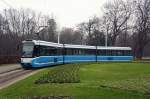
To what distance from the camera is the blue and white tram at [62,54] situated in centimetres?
3391

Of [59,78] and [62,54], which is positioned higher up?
[62,54]

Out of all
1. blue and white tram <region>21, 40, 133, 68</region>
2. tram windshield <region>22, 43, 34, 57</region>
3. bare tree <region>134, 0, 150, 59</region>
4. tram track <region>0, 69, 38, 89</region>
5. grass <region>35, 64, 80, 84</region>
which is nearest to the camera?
grass <region>35, 64, 80, 84</region>

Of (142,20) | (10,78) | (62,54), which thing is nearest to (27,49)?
(10,78)

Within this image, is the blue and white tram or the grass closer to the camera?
the grass

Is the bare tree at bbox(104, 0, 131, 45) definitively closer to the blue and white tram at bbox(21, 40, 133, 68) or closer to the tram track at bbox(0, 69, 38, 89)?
the blue and white tram at bbox(21, 40, 133, 68)

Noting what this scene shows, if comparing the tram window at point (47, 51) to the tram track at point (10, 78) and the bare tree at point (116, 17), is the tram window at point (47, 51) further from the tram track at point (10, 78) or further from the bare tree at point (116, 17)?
the bare tree at point (116, 17)

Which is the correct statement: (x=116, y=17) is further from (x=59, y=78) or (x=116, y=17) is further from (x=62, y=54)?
(x=59, y=78)

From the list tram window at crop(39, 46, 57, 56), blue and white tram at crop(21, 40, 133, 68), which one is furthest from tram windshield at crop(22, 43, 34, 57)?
tram window at crop(39, 46, 57, 56)

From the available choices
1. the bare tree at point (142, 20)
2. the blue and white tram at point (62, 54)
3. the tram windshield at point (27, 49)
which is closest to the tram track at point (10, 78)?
the tram windshield at point (27, 49)

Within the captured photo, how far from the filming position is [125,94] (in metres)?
13.3

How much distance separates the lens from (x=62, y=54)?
145ft

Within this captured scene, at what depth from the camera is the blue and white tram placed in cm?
3391

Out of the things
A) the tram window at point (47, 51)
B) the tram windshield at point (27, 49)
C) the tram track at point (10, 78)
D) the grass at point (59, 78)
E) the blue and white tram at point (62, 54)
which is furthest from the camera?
the tram window at point (47, 51)

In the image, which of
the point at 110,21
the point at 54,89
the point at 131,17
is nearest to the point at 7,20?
the point at 110,21
